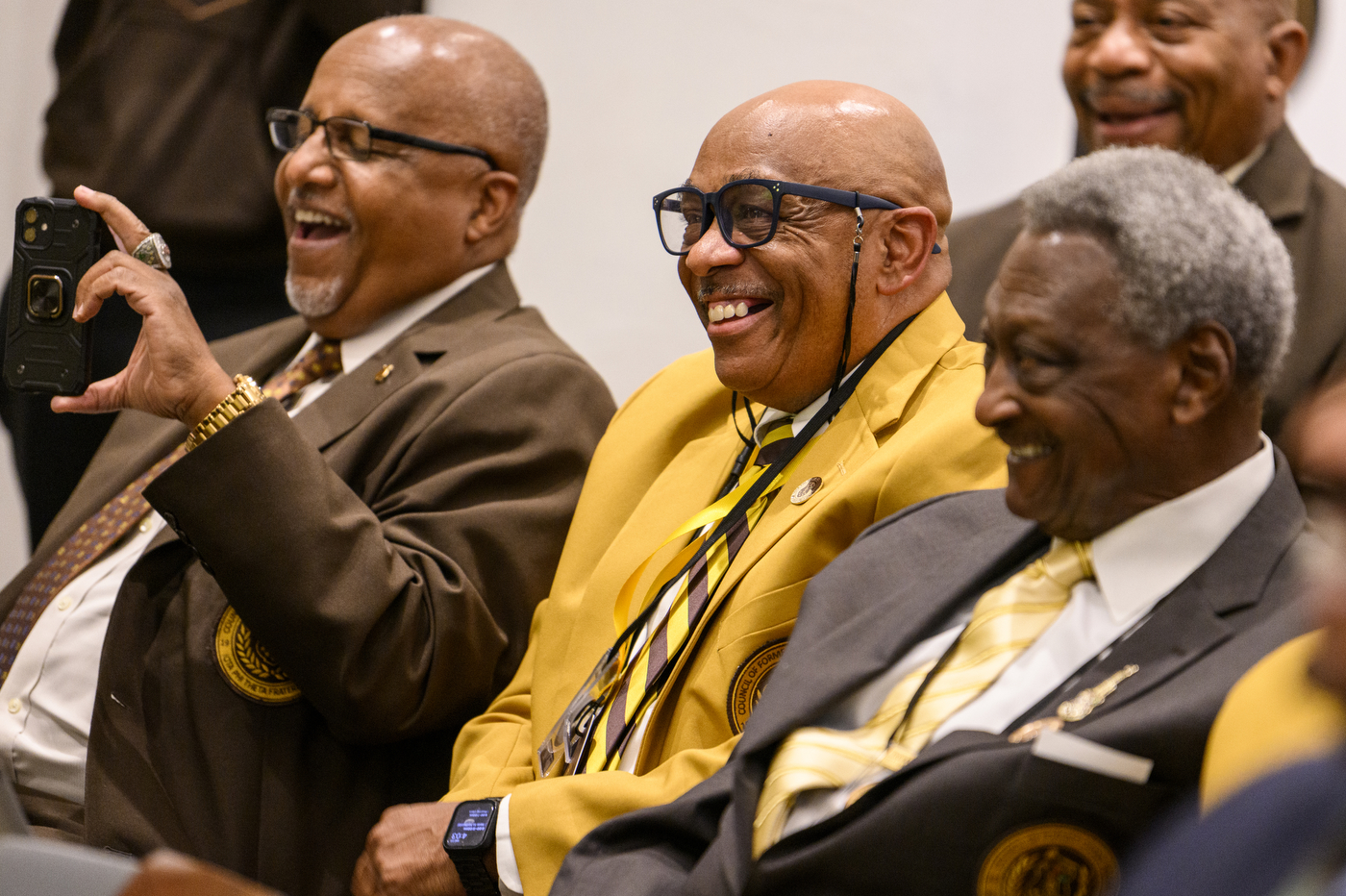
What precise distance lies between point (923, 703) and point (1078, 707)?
199mm

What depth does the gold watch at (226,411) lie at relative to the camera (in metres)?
2.30

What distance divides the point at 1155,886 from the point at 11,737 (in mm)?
2027

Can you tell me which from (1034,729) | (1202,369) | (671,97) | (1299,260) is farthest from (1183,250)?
(671,97)

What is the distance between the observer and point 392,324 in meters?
2.84

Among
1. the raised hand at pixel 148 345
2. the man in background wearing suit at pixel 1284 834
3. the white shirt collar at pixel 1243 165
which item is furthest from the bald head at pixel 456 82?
the man in background wearing suit at pixel 1284 834

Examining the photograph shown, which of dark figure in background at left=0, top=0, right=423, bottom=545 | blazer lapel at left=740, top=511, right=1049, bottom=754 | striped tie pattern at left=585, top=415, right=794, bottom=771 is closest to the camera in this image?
blazer lapel at left=740, top=511, right=1049, bottom=754

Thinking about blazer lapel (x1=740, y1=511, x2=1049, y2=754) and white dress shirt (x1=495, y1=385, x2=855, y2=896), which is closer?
blazer lapel (x1=740, y1=511, x2=1049, y2=754)

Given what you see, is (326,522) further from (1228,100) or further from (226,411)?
(1228,100)

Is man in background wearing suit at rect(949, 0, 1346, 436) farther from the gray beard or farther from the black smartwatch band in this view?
the black smartwatch band

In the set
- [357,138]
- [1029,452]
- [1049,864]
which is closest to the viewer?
[1049,864]

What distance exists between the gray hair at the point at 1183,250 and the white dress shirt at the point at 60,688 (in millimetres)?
1679

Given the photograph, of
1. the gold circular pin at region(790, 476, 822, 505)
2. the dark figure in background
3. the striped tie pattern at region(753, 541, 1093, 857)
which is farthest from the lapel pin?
the dark figure in background

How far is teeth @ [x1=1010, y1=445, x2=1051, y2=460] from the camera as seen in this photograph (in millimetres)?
1611

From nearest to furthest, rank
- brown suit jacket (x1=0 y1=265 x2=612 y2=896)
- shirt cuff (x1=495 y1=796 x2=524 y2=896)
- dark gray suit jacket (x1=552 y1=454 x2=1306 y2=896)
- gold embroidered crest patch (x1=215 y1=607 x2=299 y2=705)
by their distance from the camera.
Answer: dark gray suit jacket (x1=552 y1=454 x2=1306 y2=896), shirt cuff (x1=495 y1=796 x2=524 y2=896), brown suit jacket (x1=0 y1=265 x2=612 y2=896), gold embroidered crest patch (x1=215 y1=607 x2=299 y2=705)
